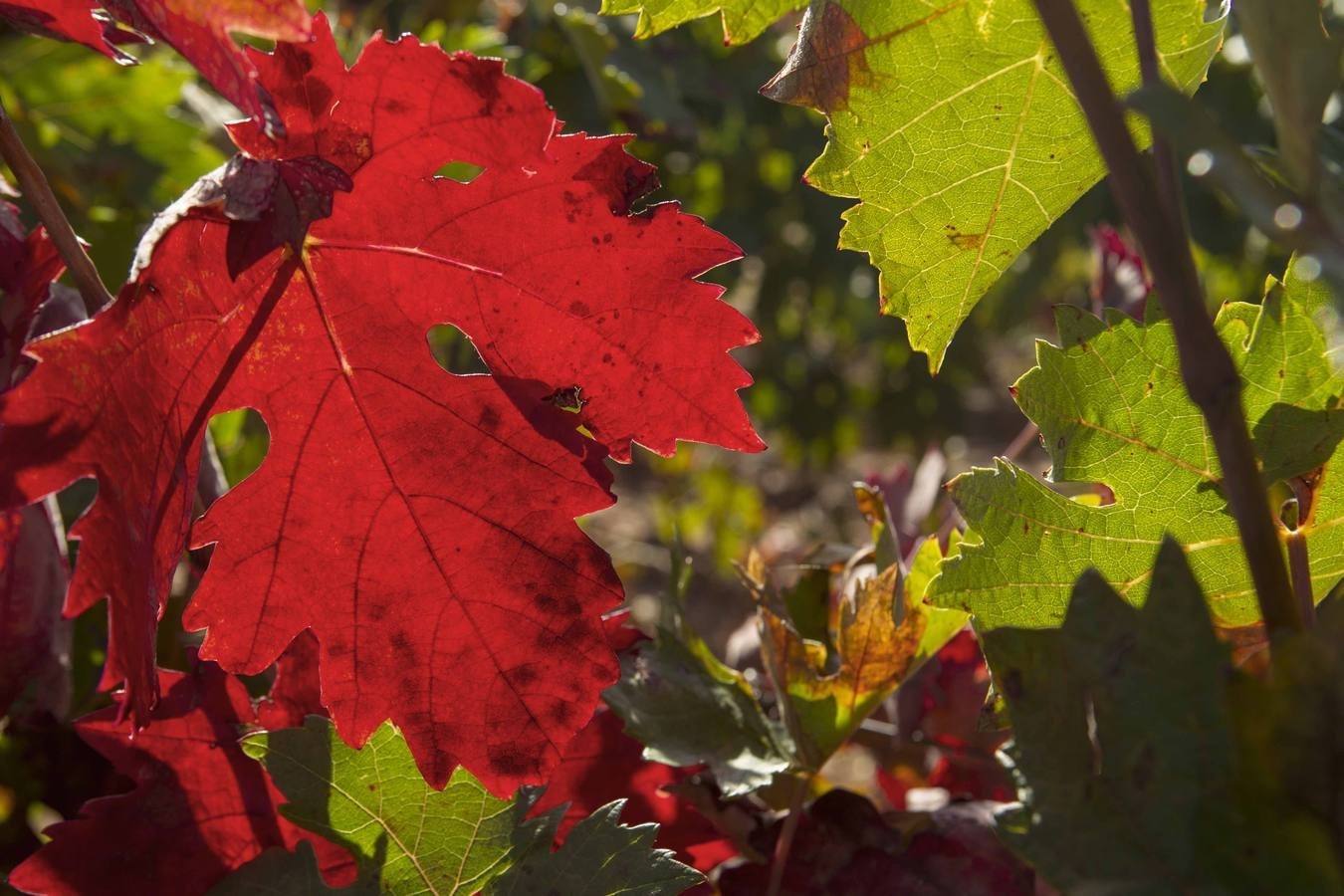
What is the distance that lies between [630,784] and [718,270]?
250 centimetres

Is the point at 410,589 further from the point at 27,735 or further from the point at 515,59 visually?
the point at 515,59

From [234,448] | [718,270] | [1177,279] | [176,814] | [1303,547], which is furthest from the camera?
[718,270]

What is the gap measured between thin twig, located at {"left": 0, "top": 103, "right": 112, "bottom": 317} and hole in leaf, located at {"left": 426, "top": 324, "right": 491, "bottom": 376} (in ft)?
2.42

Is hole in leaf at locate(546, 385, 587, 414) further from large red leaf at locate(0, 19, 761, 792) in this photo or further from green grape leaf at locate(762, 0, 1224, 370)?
green grape leaf at locate(762, 0, 1224, 370)

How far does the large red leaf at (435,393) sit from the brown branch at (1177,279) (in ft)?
0.77

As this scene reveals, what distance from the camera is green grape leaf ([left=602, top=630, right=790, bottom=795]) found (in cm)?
75

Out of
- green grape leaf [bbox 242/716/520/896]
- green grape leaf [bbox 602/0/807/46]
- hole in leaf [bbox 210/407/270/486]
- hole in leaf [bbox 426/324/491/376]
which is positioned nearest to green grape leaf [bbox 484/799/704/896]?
green grape leaf [bbox 242/716/520/896]

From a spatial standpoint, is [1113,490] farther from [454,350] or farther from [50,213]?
[454,350]

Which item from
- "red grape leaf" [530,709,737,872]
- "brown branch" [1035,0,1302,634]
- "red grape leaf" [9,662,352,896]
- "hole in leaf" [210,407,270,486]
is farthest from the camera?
"hole in leaf" [210,407,270,486]

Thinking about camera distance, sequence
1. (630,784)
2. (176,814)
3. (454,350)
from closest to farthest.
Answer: (176,814), (630,784), (454,350)

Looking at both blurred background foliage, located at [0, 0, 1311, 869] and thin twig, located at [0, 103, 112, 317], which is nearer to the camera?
thin twig, located at [0, 103, 112, 317]

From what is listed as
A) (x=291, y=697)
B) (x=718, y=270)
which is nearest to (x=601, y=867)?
(x=291, y=697)

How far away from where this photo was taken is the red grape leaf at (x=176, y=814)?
2.23 ft

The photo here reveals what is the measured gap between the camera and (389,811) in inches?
25.5
